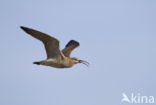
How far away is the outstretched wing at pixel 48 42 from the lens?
64.3ft

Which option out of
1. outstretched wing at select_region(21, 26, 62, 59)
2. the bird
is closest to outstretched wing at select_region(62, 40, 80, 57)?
the bird

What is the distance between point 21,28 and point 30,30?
1.22ft

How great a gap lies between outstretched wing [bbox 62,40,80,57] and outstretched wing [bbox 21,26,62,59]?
10.5 ft

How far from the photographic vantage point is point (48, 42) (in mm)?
20719

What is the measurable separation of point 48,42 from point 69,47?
528 cm

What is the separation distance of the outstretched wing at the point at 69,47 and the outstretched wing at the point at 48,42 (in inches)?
125

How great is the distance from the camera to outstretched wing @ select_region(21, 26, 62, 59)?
19.6 metres

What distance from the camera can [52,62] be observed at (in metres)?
21.5

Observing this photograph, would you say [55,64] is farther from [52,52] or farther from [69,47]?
[69,47]

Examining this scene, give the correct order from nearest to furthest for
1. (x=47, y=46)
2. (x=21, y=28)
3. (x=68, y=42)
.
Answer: (x=21, y=28)
(x=47, y=46)
(x=68, y=42)

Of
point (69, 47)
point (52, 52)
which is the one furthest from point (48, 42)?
point (69, 47)

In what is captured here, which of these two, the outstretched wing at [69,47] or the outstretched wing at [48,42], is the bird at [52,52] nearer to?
the outstretched wing at [48,42]

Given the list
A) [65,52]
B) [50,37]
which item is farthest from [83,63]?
[50,37]

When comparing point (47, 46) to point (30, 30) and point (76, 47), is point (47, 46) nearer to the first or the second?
point (30, 30)
